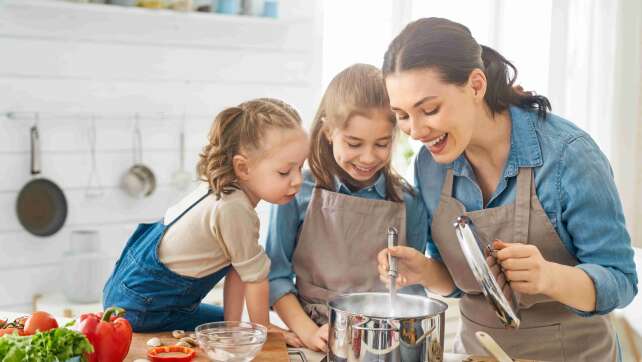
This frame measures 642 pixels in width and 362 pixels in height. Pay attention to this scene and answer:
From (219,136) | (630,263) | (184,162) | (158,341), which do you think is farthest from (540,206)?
(184,162)

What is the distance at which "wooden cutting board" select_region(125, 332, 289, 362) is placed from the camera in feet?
4.68

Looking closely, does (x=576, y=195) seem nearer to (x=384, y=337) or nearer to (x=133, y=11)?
(x=384, y=337)

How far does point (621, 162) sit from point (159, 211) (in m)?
2.08

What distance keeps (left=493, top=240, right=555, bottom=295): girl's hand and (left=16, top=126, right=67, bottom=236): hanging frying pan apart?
7.38ft

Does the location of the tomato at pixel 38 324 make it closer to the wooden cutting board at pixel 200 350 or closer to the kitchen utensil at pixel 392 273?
the wooden cutting board at pixel 200 350

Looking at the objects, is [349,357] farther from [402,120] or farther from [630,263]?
[630,263]

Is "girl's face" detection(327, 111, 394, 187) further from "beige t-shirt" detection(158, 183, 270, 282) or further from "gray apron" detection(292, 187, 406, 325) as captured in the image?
"beige t-shirt" detection(158, 183, 270, 282)

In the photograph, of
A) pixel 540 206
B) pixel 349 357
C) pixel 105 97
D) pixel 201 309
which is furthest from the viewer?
pixel 105 97

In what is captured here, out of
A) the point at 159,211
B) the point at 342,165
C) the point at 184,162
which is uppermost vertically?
the point at 342,165

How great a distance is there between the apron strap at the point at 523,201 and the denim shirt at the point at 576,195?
0.04ft

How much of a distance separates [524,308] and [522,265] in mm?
443

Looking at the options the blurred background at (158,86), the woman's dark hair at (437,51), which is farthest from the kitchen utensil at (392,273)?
the blurred background at (158,86)

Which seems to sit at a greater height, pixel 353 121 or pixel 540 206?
pixel 353 121

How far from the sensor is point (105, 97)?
3.25 m
